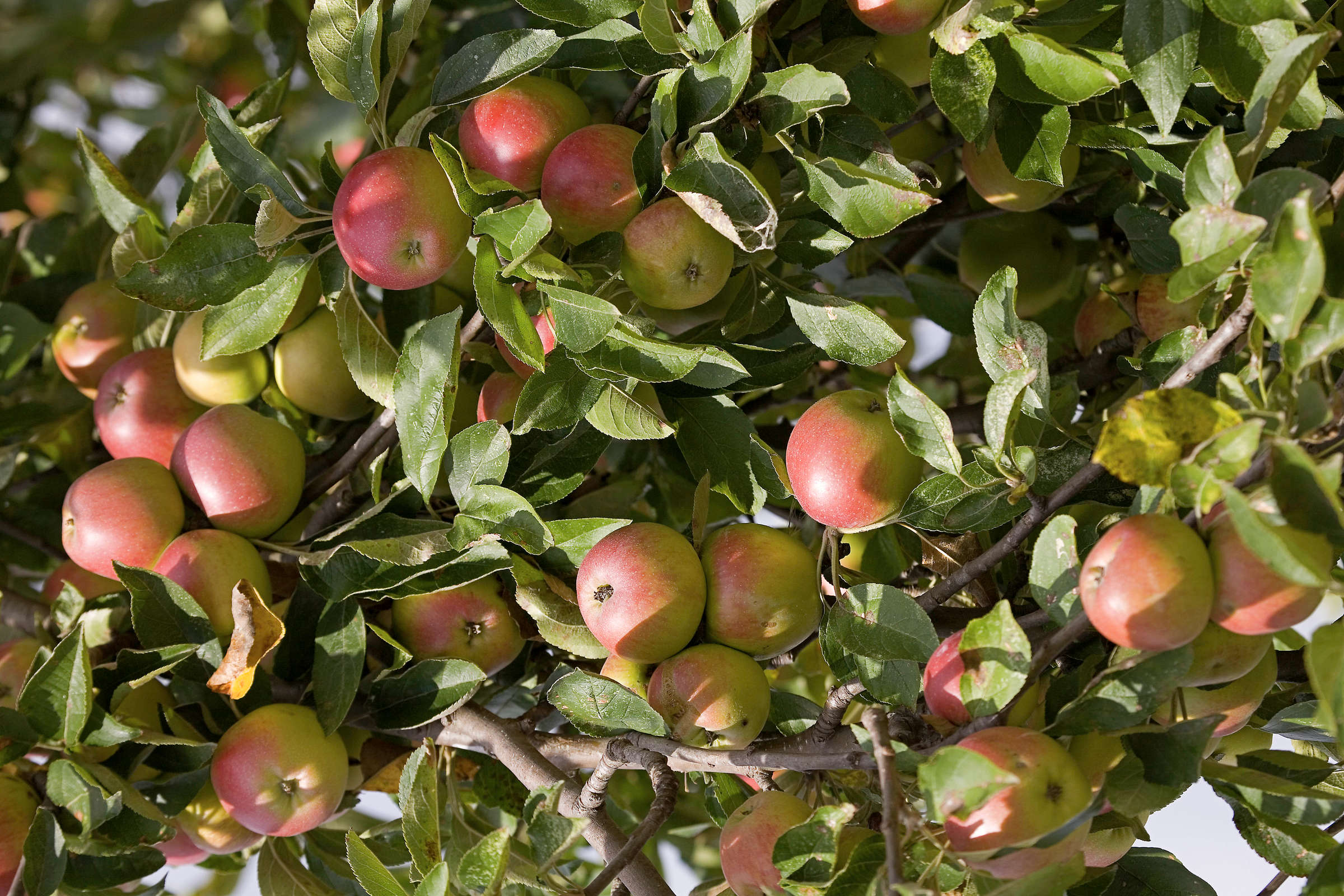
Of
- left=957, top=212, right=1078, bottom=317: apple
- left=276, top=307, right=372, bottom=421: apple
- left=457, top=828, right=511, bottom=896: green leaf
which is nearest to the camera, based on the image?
left=457, top=828, right=511, bottom=896: green leaf

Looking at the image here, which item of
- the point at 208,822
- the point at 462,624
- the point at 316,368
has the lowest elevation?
the point at 208,822

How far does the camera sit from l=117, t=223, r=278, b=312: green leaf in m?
0.72

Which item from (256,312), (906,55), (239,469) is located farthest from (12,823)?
(906,55)

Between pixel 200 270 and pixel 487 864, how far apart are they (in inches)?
17.3

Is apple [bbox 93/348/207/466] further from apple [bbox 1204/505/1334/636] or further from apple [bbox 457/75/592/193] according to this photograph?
apple [bbox 1204/505/1334/636]

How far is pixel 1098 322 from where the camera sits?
95 cm

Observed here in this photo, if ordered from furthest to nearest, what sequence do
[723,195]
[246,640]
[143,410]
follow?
[143,410] < [246,640] < [723,195]

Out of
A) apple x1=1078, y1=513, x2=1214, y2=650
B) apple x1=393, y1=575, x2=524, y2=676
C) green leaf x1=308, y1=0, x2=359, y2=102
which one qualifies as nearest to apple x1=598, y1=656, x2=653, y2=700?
apple x1=393, y1=575, x2=524, y2=676

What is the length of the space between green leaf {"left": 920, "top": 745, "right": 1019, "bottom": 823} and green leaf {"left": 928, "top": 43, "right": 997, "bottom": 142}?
37 cm

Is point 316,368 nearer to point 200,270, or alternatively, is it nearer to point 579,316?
point 200,270

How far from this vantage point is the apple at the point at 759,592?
0.68m

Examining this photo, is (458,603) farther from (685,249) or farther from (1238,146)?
(1238,146)

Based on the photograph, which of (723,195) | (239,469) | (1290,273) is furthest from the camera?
(239,469)

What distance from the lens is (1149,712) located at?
520 mm
